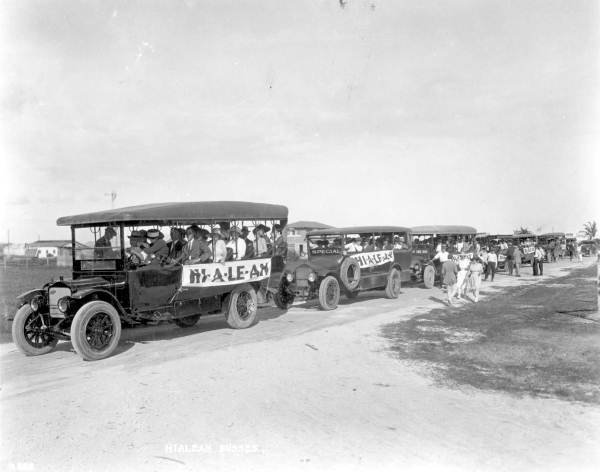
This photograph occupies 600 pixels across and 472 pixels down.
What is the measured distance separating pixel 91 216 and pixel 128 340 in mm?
2205

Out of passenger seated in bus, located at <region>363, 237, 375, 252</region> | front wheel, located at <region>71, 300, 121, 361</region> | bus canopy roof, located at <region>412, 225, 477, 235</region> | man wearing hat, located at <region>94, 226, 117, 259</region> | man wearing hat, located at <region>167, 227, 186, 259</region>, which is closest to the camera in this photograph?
front wheel, located at <region>71, 300, 121, 361</region>

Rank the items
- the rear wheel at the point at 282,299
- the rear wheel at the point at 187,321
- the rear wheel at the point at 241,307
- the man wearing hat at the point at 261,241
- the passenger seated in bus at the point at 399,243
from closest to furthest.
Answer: the rear wheel at the point at 241,307 < the rear wheel at the point at 187,321 < the man wearing hat at the point at 261,241 < the rear wheel at the point at 282,299 < the passenger seated in bus at the point at 399,243

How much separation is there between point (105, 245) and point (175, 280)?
49.9 inches

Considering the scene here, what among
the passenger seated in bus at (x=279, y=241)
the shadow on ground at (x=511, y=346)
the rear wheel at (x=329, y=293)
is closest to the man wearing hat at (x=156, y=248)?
the passenger seated in bus at (x=279, y=241)

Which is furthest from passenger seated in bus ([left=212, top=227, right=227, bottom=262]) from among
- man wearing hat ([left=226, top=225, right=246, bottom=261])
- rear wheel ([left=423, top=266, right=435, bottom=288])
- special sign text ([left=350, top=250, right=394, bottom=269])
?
rear wheel ([left=423, top=266, right=435, bottom=288])

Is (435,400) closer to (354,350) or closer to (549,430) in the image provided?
(549,430)

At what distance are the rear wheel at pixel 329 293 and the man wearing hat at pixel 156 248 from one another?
15.1 ft

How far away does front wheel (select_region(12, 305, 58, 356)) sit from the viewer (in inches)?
299

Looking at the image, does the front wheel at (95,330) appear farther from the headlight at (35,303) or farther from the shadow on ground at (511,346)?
the shadow on ground at (511,346)

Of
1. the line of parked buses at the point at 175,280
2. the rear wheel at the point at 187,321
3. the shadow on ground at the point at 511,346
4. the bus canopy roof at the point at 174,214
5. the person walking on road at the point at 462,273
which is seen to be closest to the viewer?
the shadow on ground at the point at 511,346

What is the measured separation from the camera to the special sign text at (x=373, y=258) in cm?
1377

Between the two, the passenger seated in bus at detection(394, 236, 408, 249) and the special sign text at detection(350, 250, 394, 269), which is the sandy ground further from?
the passenger seated in bus at detection(394, 236, 408, 249)

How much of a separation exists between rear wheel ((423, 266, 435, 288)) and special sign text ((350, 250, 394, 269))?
10.7 feet

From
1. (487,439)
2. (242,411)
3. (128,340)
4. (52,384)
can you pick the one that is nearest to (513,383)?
(487,439)
